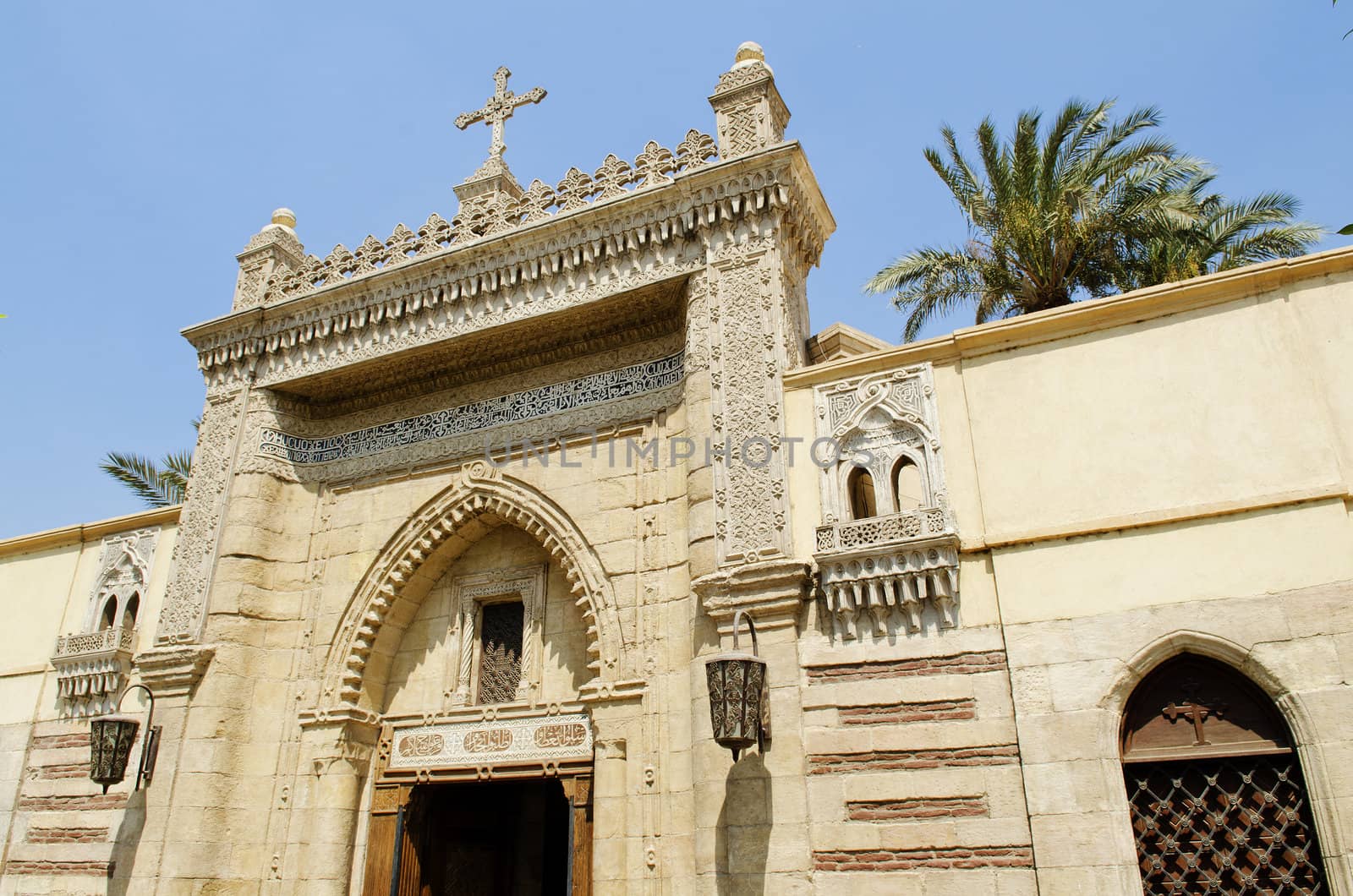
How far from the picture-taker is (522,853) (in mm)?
9703

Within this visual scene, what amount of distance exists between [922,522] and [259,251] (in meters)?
6.80

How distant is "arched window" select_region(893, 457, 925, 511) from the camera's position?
6316 millimetres

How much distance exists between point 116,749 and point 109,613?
186 cm

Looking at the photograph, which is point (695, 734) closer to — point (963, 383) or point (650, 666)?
point (650, 666)

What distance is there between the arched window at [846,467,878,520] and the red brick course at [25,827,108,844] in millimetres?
6334

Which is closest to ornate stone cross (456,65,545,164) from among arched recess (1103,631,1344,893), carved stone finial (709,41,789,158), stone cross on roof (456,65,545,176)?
stone cross on roof (456,65,545,176)

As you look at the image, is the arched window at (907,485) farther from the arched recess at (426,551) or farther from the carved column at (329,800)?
the carved column at (329,800)

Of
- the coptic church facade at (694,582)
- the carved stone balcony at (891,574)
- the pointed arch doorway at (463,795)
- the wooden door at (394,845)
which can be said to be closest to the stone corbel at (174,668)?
the coptic church facade at (694,582)

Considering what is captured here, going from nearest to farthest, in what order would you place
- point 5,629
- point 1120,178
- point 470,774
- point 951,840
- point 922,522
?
point 951,840 < point 922,522 < point 470,774 < point 5,629 < point 1120,178

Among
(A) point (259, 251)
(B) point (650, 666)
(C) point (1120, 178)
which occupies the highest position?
(C) point (1120, 178)

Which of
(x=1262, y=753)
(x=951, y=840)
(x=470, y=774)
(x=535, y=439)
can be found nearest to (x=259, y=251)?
(x=535, y=439)

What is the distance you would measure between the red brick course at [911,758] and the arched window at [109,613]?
6536mm

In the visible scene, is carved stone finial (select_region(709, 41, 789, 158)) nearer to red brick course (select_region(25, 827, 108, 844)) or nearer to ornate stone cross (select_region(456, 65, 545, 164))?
ornate stone cross (select_region(456, 65, 545, 164))

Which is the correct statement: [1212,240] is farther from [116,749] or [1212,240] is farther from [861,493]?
[116,749]
